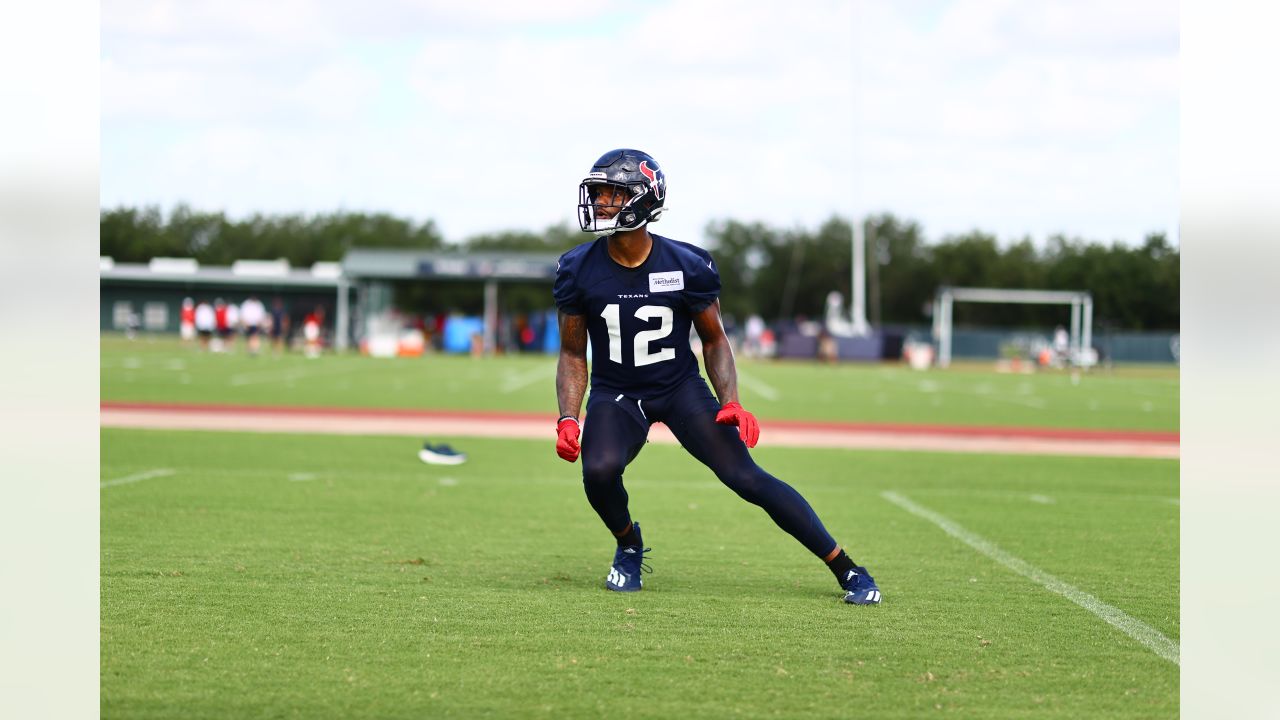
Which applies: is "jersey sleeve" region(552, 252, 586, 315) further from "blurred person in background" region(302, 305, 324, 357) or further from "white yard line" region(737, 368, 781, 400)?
"blurred person in background" region(302, 305, 324, 357)

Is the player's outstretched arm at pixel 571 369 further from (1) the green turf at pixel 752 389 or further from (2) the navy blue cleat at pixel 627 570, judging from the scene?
(1) the green turf at pixel 752 389

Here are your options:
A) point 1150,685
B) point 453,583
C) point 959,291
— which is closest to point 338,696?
point 453,583

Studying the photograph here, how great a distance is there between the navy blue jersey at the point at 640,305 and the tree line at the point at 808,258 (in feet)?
24.4

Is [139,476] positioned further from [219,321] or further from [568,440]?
[219,321]

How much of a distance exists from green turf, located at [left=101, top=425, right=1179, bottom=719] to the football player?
474 millimetres

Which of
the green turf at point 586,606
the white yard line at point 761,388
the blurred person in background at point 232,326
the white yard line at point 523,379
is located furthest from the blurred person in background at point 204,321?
the green turf at point 586,606

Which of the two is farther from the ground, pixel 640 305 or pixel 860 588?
pixel 640 305

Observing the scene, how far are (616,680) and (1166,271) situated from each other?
9712 mm

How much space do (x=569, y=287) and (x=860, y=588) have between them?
202 centimetres

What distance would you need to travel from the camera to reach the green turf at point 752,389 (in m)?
21.1

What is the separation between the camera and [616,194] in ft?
18.9

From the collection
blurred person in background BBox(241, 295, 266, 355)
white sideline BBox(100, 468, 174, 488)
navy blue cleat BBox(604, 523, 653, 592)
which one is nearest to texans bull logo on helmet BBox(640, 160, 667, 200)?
navy blue cleat BBox(604, 523, 653, 592)

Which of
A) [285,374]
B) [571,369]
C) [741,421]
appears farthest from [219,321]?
[741,421]
